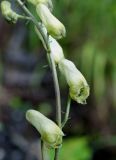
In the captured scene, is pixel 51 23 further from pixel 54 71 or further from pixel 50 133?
pixel 50 133

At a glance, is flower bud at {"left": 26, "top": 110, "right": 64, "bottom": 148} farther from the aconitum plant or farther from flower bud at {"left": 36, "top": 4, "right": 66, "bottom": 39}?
flower bud at {"left": 36, "top": 4, "right": 66, "bottom": 39}

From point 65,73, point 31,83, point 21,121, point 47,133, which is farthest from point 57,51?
point 31,83

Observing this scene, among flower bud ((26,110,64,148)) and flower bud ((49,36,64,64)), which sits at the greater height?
flower bud ((49,36,64,64))

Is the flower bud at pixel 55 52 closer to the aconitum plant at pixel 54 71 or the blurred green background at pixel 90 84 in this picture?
the aconitum plant at pixel 54 71

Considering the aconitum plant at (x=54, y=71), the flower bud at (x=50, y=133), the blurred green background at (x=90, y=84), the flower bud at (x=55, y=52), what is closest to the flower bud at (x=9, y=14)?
the aconitum plant at (x=54, y=71)

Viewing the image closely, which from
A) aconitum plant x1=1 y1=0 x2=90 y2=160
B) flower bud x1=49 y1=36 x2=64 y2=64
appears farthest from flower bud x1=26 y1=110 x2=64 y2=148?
flower bud x1=49 y1=36 x2=64 y2=64

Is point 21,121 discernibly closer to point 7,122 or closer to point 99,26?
point 7,122

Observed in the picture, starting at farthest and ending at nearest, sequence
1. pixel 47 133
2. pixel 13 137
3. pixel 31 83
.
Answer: pixel 31 83
pixel 13 137
pixel 47 133

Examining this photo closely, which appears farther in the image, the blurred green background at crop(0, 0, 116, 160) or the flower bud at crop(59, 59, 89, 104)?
the blurred green background at crop(0, 0, 116, 160)
